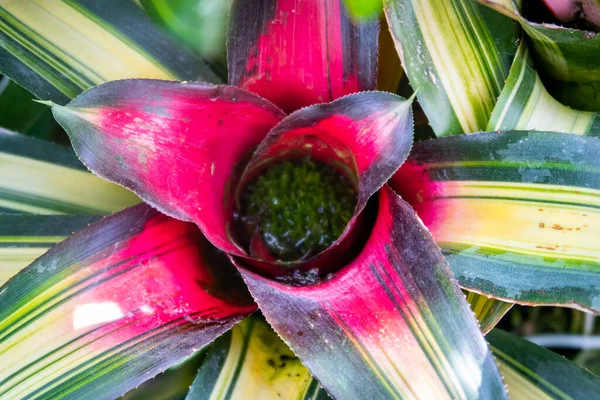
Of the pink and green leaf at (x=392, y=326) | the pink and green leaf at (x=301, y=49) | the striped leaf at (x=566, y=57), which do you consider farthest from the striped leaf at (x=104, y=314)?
the striped leaf at (x=566, y=57)

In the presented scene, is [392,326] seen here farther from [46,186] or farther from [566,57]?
[46,186]

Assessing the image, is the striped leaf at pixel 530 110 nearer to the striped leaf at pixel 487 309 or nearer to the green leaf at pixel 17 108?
the striped leaf at pixel 487 309

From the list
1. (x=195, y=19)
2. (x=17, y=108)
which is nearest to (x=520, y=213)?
(x=195, y=19)

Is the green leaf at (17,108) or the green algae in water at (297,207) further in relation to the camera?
the green leaf at (17,108)

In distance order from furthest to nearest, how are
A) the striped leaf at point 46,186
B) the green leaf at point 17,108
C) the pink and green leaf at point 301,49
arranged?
the green leaf at point 17,108 → the striped leaf at point 46,186 → the pink and green leaf at point 301,49

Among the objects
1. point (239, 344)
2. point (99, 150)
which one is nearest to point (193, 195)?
point (99, 150)

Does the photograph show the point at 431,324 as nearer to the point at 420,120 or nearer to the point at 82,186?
the point at 420,120
